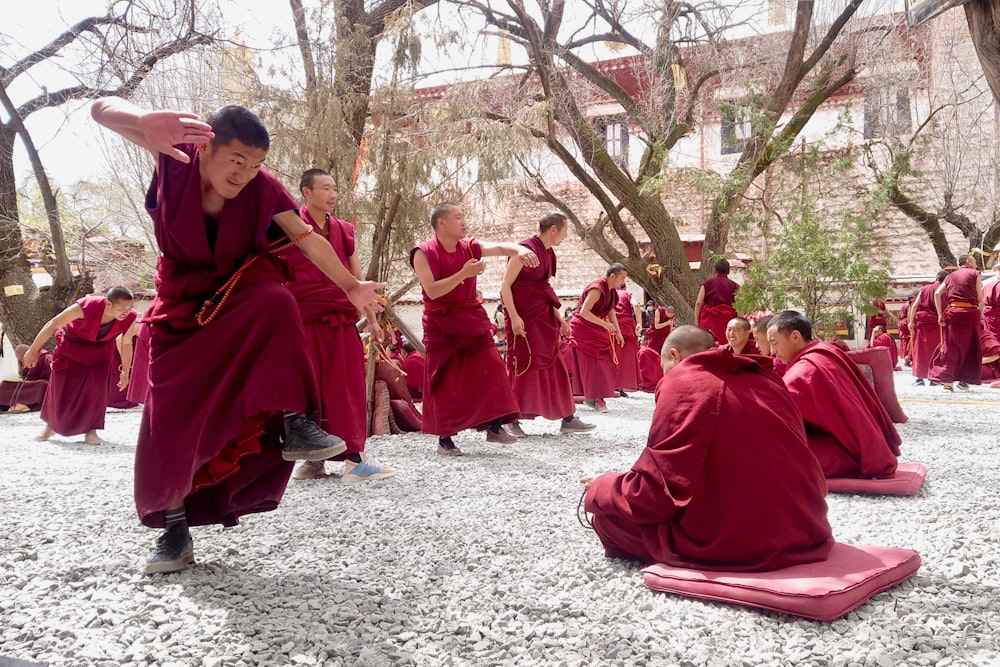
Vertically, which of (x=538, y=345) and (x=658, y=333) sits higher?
(x=538, y=345)

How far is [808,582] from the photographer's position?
203 centimetres

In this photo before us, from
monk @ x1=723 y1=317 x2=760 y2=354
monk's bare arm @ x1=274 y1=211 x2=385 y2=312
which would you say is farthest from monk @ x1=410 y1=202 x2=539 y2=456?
monk's bare arm @ x1=274 y1=211 x2=385 y2=312

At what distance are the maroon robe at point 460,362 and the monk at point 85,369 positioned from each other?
2667mm

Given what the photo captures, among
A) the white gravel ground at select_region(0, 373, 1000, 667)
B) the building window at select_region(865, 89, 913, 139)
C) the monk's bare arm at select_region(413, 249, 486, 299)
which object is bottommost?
the white gravel ground at select_region(0, 373, 1000, 667)

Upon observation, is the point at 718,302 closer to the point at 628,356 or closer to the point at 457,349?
the point at 628,356

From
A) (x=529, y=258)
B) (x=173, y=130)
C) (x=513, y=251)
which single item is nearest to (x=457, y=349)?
(x=513, y=251)

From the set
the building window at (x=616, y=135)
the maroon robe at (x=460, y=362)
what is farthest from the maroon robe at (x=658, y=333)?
the maroon robe at (x=460, y=362)

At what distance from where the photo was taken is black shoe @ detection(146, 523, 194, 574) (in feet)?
7.72

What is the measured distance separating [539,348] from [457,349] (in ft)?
3.20

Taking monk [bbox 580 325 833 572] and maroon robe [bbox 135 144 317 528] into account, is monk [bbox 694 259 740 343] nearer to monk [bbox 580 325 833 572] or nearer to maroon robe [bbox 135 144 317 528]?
monk [bbox 580 325 833 572]

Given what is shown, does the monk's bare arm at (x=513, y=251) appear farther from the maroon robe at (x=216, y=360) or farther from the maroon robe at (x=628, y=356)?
the maroon robe at (x=628, y=356)

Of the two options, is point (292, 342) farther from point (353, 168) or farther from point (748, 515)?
point (353, 168)

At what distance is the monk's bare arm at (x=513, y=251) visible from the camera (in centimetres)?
437

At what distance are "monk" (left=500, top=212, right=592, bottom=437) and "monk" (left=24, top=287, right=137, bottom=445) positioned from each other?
2.96 m
